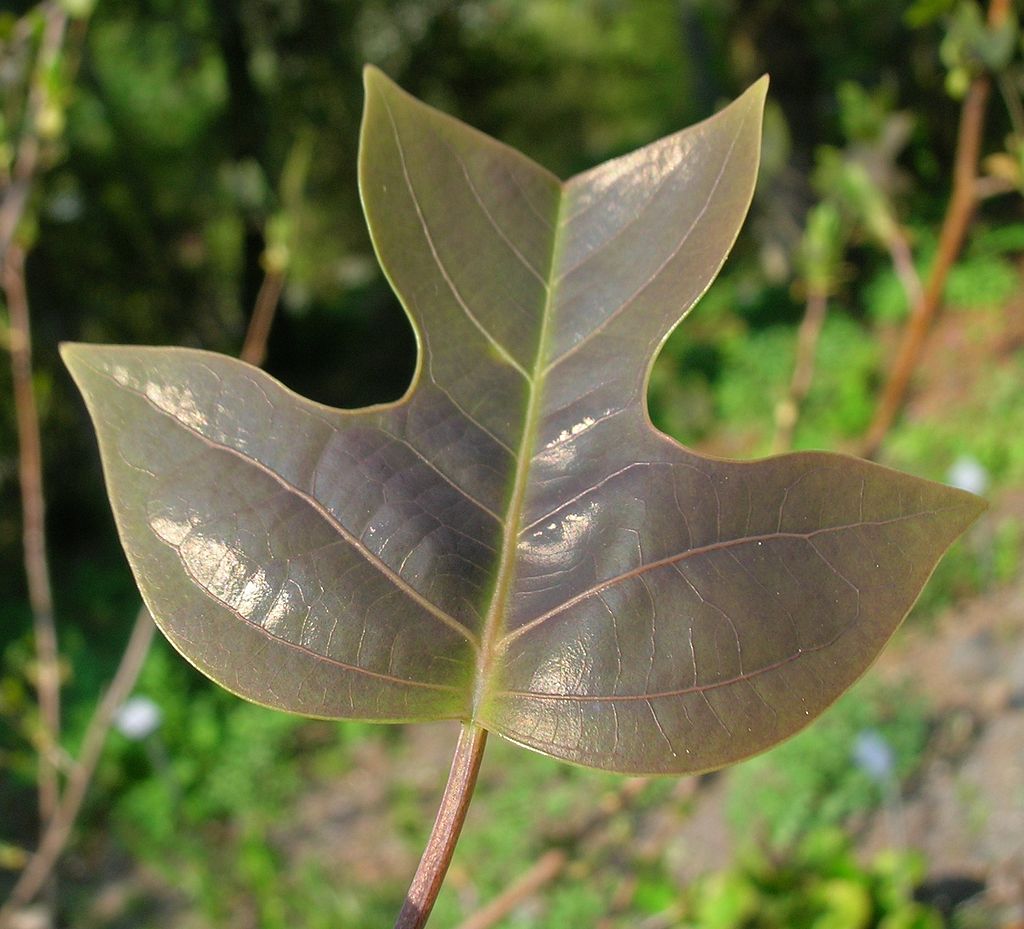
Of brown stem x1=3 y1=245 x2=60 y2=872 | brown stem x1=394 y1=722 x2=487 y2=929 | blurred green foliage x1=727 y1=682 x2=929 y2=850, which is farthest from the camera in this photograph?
blurred green foliage x1=727 y1=682 x2=929 y2=850

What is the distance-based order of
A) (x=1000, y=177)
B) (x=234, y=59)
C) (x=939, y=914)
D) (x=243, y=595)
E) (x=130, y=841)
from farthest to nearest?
(x=234, y=59)
(x=130, y=841)
(x=939, y=914)
(x=1000, y=177)
(x=243, y=595)

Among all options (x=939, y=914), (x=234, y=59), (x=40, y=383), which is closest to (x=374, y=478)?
(x=40, y=383)

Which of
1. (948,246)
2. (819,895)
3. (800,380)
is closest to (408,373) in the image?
(819,895)

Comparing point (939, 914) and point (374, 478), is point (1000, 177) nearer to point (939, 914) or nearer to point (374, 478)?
point (374, 478)

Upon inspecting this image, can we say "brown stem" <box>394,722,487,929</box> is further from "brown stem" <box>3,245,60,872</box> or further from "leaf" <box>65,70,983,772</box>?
"brown stem" <box>3,245,60,872</box>

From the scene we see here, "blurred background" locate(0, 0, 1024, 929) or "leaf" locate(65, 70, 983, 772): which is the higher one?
"leaf" locate(65, 70, 983, 772)

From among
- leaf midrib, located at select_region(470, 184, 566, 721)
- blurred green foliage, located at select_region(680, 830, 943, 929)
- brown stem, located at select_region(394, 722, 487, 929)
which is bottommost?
blurred green foliage, located at select_region(680, 830, 943, 929)

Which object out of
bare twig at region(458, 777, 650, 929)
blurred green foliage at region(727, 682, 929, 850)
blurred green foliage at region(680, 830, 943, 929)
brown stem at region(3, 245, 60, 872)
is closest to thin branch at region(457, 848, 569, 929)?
bare twig at region(458, 777, 650, 929)
